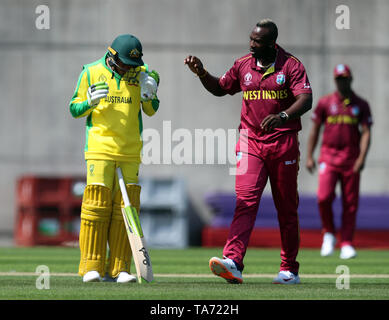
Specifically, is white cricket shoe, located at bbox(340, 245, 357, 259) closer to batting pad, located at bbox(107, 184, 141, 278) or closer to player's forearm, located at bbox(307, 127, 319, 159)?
player's forearm, located at bbox(307, 127, 319, 159)

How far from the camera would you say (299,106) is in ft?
24.0

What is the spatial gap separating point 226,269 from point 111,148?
1407 millimetres

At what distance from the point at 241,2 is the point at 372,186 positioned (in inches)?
172

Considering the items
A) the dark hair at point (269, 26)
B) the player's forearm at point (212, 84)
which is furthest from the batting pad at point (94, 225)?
the dark hair at point (269, 26)

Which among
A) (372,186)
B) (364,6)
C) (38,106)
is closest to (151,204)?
(38,106)

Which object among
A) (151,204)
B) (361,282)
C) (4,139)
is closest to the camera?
(361,282)

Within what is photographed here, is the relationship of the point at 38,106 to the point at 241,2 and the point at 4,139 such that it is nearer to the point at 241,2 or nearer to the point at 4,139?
the point at 4,139

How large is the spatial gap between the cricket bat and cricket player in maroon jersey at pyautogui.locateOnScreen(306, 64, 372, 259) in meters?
5.53

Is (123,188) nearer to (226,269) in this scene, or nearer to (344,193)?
(226,269)

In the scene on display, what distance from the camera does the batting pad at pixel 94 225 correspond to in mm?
7461

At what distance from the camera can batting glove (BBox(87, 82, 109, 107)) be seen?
23.8 feet

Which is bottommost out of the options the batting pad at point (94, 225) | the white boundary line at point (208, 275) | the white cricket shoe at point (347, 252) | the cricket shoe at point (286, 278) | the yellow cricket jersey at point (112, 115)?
the white cricket shoe at point (347, 252)

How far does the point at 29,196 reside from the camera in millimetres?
15828

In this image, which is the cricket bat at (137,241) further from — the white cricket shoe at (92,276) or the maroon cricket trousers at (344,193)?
the maroon cricket trousers at (344,193)
